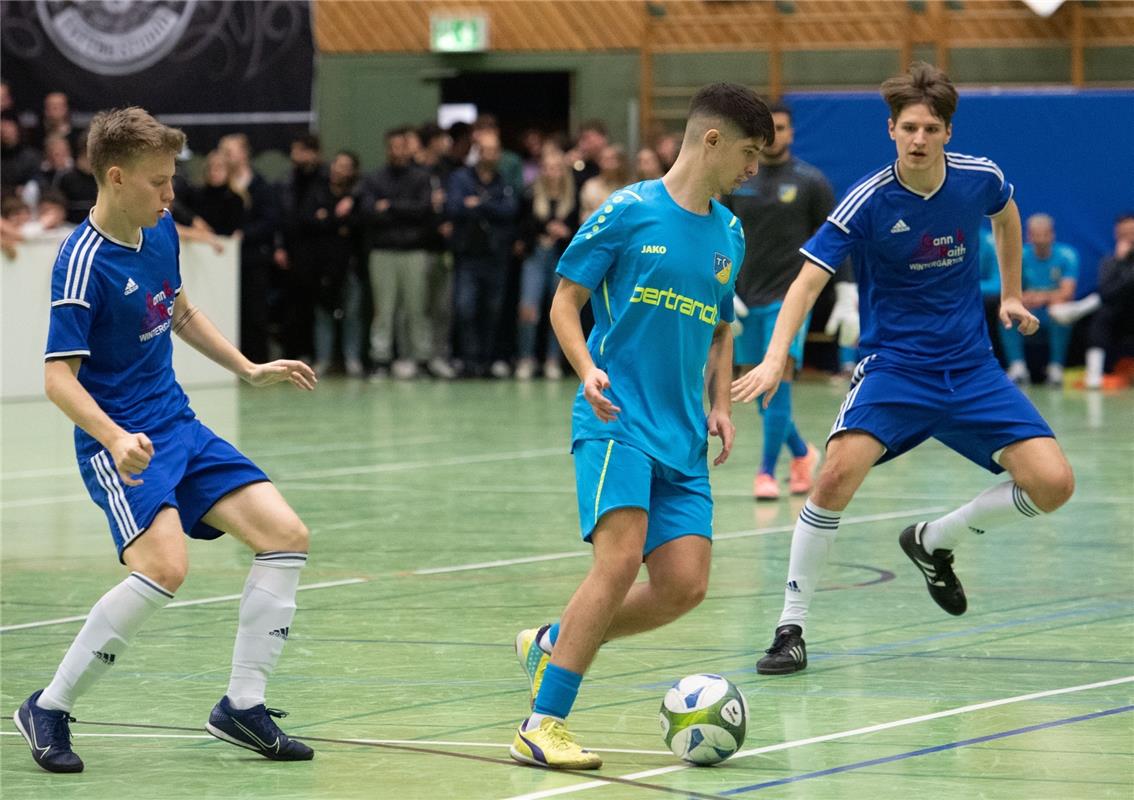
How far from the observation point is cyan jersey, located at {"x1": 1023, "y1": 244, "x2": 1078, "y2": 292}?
20.0 m

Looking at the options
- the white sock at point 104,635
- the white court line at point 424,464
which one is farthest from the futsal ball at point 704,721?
the white court line at point 424,464

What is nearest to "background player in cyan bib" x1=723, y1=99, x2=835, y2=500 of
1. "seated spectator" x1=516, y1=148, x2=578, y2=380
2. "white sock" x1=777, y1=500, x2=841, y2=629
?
"white sock" x1=777, y1=500, x2=841, y2=629

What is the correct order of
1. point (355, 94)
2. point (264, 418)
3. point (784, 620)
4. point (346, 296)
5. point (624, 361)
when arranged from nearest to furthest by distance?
point (624, 361)
point (784, 620)
point (264, 418)
point (346, 296)
point (355, 94)

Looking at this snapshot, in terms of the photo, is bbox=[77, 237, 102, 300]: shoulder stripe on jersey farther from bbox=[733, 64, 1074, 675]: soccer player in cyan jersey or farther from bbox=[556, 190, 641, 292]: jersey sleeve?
bbox=[733, 64, 1074, 675]: soccer player in cyan jersey

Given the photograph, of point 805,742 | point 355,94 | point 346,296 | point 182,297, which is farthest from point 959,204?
point 355,94

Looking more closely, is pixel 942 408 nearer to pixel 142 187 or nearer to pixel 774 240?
pixel 142 187

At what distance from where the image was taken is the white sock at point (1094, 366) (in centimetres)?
1953

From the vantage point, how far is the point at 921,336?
7.00m

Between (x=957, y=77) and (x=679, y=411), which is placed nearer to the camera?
(x=679, y=411)

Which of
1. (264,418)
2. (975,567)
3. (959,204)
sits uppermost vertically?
(959,204)

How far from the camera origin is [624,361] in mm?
5461

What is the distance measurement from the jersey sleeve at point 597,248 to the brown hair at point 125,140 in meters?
1.17

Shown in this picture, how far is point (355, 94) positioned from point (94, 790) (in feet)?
64.9

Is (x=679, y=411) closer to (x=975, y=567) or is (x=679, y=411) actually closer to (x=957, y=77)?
(x=975, y=567)
